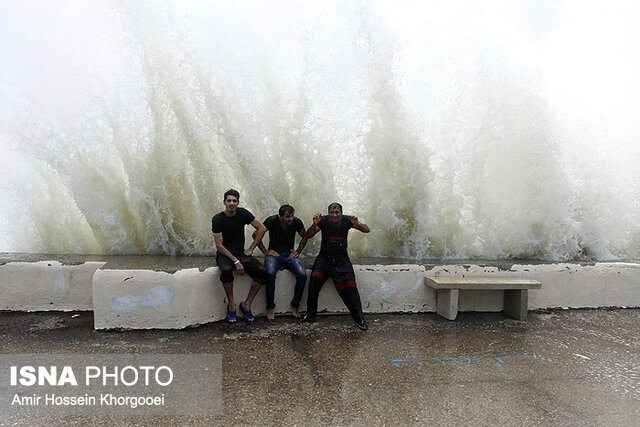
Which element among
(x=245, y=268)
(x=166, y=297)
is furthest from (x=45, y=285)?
(x=245, y=268)

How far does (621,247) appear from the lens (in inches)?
329

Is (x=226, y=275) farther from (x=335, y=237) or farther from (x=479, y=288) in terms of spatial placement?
(x=479, y=288)

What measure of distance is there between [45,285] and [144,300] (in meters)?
1.56

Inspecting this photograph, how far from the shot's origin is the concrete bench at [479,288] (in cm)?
516

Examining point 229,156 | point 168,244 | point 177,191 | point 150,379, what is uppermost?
point 229,156

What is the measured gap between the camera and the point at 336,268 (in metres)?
5.08

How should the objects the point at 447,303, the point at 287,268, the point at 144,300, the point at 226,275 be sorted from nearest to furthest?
the point at 144,300 → the point at 226,275 → the point at 287,268 → the point at 447,303

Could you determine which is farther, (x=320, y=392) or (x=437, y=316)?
(x=437, y=316)

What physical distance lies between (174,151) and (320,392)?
5.30 meters

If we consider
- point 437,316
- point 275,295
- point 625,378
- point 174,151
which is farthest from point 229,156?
point 625,378

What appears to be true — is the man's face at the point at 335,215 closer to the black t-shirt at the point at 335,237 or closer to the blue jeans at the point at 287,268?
the black t-shirt at the point at 335,237

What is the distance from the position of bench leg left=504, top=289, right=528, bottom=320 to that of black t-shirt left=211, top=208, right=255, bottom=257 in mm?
3466

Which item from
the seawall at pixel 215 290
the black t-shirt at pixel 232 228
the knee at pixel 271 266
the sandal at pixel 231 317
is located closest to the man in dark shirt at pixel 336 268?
the seawall at pixel 215 290

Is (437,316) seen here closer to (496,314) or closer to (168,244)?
(496,314)
